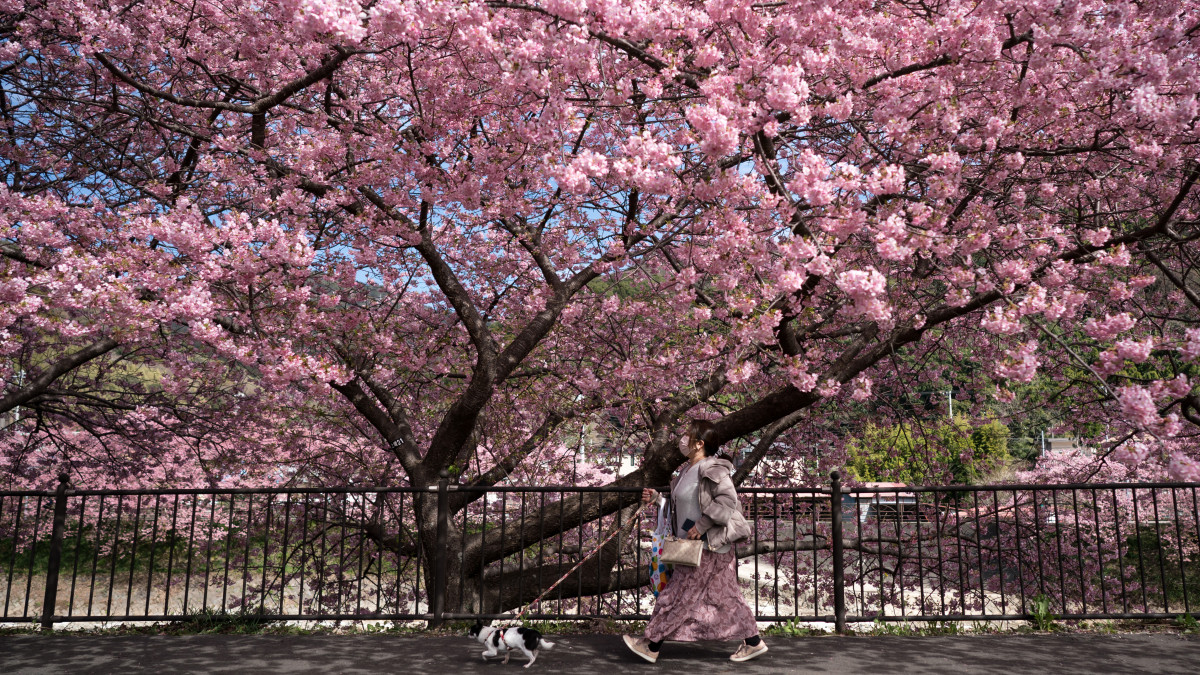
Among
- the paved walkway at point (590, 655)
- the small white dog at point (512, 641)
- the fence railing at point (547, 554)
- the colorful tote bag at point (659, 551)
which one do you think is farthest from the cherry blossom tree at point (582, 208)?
the small white dog at point (512, 641)

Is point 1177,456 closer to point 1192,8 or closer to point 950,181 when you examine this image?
point 950,181

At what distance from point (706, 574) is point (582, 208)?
5.65 metres

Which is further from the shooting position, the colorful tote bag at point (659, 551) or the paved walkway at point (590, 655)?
the colorful tote bag at point (659, 551)

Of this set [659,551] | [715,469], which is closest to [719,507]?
[715,469]

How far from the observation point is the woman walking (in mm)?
5375

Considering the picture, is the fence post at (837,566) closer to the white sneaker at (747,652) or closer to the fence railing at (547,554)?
the fence railing at (547,554)

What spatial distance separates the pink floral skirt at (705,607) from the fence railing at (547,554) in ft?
2.68

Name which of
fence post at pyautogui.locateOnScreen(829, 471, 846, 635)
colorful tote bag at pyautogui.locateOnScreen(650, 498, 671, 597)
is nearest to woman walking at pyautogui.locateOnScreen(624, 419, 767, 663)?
colorful tote bag at pyautogui.locateOnScreen(650, 498, 671, 597)

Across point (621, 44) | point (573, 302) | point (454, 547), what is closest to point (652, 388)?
point (573, 302)

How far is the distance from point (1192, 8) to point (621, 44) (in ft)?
14.0

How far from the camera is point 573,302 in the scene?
992cm

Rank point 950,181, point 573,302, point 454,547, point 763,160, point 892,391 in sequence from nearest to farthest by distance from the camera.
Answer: point 763,160 → point 950,181 → point 454,547 → point 573,302 → point 892,391

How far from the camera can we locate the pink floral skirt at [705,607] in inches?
213

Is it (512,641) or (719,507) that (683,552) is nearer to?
(719,507)
